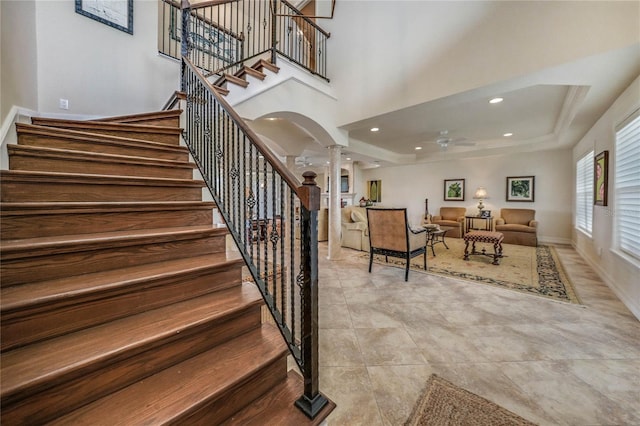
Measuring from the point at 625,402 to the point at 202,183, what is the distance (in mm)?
3046

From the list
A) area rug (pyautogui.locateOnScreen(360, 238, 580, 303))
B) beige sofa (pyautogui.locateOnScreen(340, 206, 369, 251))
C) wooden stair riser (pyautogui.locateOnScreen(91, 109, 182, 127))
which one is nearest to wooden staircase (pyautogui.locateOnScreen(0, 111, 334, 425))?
wooden stair riser (pyautogui.locateOnScreen(91, 109, 182, 127))

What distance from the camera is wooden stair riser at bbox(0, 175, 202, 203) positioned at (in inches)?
52.5

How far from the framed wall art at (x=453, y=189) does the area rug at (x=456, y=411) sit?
7062mm

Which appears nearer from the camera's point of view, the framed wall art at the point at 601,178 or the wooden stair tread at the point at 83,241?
the wooden stair tread at the point at 83,241

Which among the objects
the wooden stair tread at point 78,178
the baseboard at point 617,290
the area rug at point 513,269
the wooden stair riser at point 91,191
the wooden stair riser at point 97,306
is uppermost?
the wooden stair tread at point 78,178

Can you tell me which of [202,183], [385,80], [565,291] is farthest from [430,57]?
[565,291]

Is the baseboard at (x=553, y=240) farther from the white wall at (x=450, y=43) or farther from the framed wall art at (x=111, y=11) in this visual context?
the framed wall art at (x=111, y=11)

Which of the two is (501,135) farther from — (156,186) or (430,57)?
(156,186)

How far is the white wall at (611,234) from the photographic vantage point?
2482mm

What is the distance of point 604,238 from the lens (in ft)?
11.1

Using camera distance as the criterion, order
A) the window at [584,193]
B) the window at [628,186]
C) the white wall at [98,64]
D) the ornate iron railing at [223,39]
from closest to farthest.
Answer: the window at [628,186], the white wall at [98,64], the ornate iron railing at [223,39], the window at [584,193]

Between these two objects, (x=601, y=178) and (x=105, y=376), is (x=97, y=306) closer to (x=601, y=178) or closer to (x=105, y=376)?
(x=105, y=376)

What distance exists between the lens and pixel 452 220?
7.24 m

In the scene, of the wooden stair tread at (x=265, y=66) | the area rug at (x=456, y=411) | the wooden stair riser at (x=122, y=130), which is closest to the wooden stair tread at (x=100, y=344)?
the area rug at (x=456, y=411)
